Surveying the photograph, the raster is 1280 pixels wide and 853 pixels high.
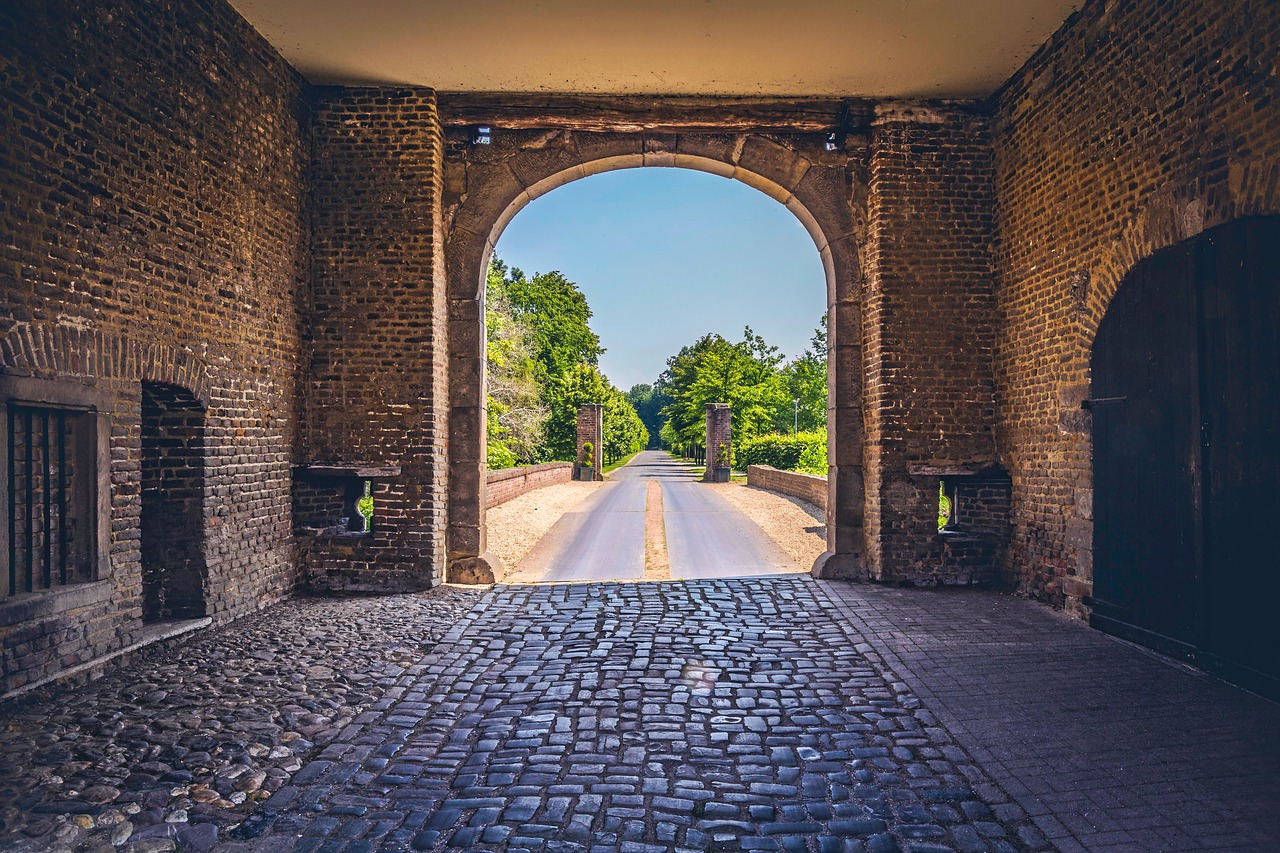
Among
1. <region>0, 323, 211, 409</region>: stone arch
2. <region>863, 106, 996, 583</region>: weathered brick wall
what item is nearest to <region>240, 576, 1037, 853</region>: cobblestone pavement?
<region>863, 106, 996, 583</region>: weathered brick wall

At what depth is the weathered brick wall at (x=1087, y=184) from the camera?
4305mm

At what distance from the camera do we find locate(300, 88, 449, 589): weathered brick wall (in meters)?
7.19

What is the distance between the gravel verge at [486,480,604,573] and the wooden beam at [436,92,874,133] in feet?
17.1

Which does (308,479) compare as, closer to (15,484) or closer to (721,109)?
(15,484)

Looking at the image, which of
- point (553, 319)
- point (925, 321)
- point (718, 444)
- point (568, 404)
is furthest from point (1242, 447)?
point (553, 319)

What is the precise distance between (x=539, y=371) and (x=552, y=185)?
25282 mm

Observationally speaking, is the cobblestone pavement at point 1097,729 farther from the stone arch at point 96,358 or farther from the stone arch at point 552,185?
the stone arch at point 96,358

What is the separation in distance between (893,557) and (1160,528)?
8.42 ft

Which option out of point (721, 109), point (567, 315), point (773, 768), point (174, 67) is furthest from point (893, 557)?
point (567, 315)

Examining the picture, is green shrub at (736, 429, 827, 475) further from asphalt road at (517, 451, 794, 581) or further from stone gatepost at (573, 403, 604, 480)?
asphalt road at (517, 451, 794, 581)

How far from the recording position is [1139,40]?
204 inches

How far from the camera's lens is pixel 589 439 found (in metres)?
28.7

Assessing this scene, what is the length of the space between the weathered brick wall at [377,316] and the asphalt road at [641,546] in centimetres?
183

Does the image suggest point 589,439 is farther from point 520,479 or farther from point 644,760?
point 644,760
